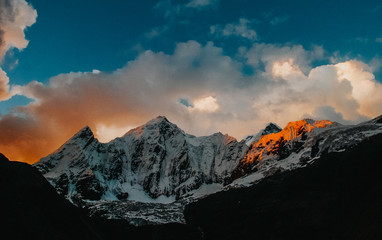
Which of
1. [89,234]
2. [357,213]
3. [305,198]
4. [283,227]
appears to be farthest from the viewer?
[305,198]

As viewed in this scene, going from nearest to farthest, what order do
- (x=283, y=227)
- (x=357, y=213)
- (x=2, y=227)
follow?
(x=2, y=227)
(x=357, y=213)
(x=283, y=227)

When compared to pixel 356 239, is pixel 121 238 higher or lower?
higher

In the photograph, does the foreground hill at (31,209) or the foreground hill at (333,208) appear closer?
the foreground hill at (31,209)

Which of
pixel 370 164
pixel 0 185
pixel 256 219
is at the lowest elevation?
pixel 256 219

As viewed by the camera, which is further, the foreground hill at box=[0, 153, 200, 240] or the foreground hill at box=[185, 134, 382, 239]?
the foreground hill at box=[185, 134, 382, 239]

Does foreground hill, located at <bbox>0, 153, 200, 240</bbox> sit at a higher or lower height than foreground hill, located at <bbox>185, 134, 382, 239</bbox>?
higher

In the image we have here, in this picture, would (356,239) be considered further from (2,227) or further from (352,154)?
(2,227)

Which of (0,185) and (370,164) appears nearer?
(0,185)

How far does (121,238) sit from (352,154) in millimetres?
136393

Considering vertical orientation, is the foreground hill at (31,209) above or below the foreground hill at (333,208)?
above

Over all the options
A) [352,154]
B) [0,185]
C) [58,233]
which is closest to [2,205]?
[0,185]

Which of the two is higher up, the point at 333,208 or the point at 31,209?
the point at 31,209

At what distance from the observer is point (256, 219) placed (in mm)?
192750

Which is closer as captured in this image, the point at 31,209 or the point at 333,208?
the point at 31,209
